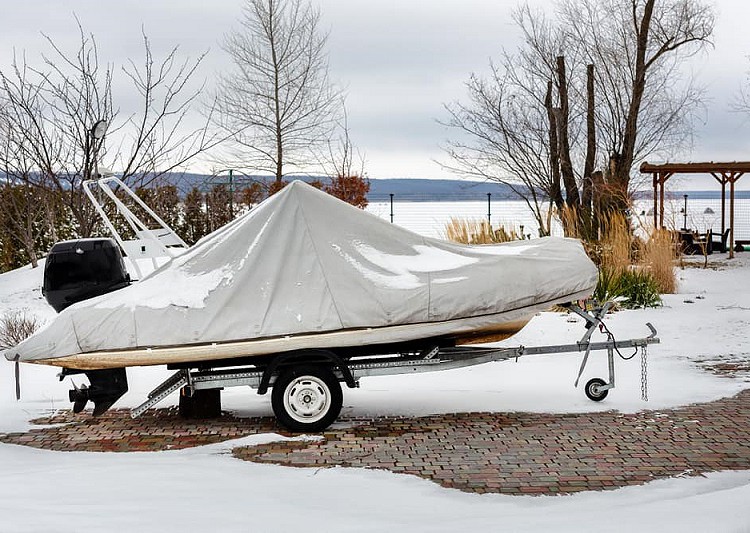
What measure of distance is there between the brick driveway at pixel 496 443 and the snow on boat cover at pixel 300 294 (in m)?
0.81

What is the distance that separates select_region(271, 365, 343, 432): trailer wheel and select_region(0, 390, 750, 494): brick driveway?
23 centimetres

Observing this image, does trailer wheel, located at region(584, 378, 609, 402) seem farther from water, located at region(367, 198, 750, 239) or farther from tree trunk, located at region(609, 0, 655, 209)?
tree trunk, located at region(609, 0, 655, 209)

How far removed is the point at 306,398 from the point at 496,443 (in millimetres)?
1638

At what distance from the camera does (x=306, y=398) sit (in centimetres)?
859

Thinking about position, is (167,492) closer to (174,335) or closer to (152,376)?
(174,335)

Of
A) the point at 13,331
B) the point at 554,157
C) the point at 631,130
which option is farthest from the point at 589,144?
the point at 13,331

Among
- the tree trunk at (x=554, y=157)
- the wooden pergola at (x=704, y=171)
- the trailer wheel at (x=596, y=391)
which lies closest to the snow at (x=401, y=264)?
the trailer wheel at (x=596, y=391)

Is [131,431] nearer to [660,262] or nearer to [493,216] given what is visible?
[660,262]

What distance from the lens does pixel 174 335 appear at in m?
8.29

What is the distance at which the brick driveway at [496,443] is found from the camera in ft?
23.8

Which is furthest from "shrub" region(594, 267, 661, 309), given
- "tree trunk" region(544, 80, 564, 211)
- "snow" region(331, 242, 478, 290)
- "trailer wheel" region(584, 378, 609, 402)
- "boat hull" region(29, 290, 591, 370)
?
"boat hull" region(29, 290, 591, 370)

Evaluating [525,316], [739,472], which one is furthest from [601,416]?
[739,472]

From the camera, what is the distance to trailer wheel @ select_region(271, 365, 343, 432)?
28.0ft

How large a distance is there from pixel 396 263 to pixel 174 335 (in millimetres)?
1969
